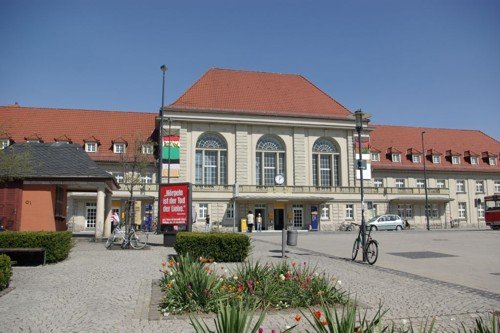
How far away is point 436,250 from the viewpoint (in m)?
19.9

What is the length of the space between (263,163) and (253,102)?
7634 millimetres

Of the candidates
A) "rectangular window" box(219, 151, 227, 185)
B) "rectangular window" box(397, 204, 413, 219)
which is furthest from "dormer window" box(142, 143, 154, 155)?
"rectangular window" box(397, 204, 413, 219)

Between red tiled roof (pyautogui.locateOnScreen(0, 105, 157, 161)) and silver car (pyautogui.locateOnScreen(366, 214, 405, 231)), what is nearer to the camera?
silver car (pyautogui.locateOnScreen(366, 214, 405, 231))

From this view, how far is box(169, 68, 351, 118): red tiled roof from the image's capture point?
170ft

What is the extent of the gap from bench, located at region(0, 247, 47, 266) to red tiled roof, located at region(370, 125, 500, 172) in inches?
1922

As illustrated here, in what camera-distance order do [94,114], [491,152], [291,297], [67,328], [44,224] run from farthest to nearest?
[491,152] < [94,114] < [44,224] < [291,297] < [67,328]

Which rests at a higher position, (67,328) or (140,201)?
(140,201)

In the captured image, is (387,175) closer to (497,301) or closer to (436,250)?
(436,250)

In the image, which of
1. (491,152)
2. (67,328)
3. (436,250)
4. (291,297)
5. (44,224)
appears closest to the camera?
(67,328)

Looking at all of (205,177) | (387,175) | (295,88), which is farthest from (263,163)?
(387,175)

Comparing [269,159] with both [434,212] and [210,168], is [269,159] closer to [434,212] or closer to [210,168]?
[210,168]

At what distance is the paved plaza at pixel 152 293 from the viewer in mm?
7080

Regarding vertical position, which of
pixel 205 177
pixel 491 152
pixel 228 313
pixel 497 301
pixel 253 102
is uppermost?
pixel 253 102

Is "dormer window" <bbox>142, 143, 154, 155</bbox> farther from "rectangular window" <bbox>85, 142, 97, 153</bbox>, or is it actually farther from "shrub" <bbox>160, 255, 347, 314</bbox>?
"shrub" <bbox>160, 255, 347, 314</bbox>
